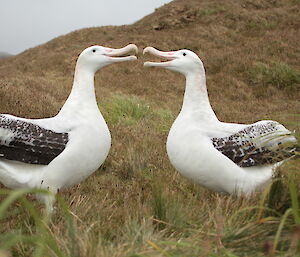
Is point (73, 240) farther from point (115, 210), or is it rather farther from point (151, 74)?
point (151, 74)

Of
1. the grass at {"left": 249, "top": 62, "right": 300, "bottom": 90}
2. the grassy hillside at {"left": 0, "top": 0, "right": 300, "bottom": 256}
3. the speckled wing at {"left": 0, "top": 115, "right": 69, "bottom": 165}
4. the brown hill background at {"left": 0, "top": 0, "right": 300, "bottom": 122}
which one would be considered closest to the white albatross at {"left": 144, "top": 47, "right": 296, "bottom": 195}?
the grassy hillside at {"left": 0, "top": 0, "right": 300, "bottom": 256}

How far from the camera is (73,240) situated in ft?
5.52

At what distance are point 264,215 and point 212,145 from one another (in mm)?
832

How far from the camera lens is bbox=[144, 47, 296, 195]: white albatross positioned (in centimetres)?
A: 287

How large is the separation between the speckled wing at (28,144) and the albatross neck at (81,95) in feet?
1.15

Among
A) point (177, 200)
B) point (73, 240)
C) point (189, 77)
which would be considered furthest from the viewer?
point (189, 77)

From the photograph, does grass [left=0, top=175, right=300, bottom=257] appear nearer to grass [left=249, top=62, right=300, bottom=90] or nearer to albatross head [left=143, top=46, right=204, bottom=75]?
albatross head [left=143, top=46, right=204, bottom=75]

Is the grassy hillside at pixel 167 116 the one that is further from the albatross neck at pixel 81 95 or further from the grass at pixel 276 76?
the albatross neck at pixel 81 95

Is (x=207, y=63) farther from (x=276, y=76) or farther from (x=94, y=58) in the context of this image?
(x=94, y=58)

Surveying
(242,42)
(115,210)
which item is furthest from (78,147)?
(242,42)

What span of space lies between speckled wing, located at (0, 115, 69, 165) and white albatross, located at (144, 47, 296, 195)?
86 centimetres

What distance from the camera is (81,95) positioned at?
10.7 feet

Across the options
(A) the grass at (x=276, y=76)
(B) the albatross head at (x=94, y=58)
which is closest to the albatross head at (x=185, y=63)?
(B) the albatross head at (x=94, y=58)

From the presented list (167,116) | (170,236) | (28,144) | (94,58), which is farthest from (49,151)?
(167,116)
